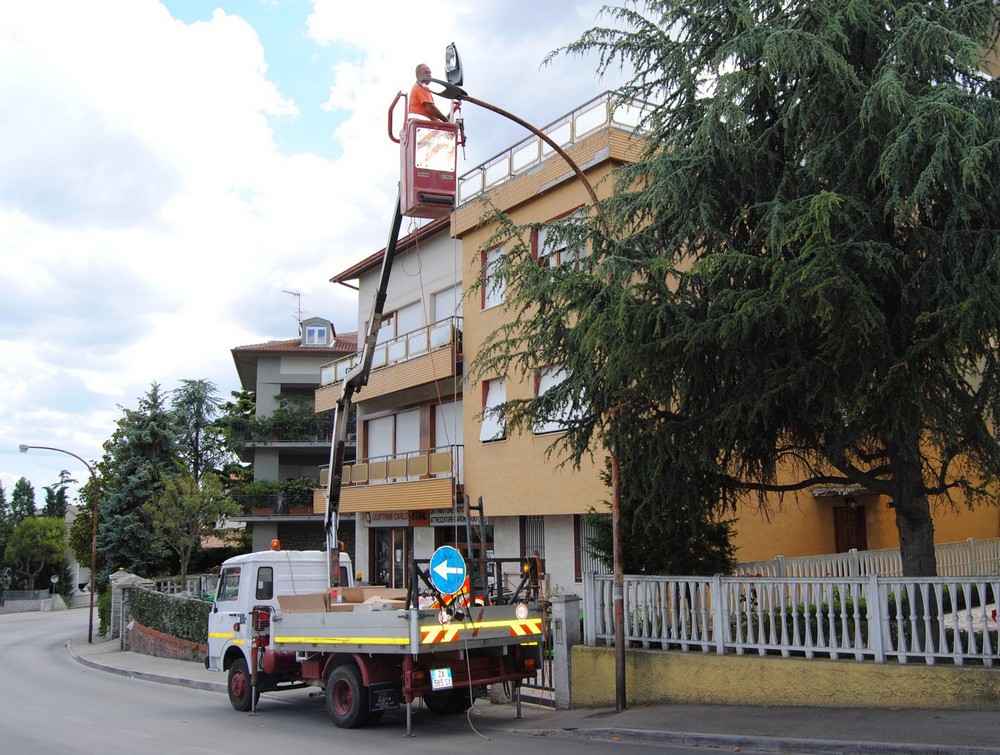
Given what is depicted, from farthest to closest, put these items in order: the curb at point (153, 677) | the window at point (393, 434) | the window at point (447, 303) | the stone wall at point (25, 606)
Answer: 1. the stone wall at point (25, 606)
2. the window at point (393, 434)
3. the window at point (447, 303)
4. the curb at point (153, 677)

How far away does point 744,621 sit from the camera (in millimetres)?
11883

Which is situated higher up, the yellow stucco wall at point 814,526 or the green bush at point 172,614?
the yellow stucco wall at point 814,526

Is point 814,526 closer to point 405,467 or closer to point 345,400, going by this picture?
point 345,400

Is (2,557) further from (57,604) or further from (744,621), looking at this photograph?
(744,621)

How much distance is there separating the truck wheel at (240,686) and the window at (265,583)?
3.37 ft

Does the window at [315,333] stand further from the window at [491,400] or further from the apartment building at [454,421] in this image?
the window at [491,400]

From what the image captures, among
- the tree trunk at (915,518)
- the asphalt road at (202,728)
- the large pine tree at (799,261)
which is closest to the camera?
the large pine tree at (799,261)

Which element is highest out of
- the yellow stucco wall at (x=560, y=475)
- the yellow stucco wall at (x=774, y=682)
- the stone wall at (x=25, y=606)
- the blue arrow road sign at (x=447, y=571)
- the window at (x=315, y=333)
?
the window at (x=315, y=333)

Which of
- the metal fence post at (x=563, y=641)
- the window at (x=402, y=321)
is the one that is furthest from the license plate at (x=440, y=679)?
the window at (x=402, y=321)

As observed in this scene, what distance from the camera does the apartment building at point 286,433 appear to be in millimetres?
46312

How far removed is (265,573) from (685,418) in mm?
7584

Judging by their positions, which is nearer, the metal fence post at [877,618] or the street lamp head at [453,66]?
the metal fence post at [877,618]

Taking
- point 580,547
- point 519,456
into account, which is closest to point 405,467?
point 519,456

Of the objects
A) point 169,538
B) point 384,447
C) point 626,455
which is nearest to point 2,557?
point 169,538
